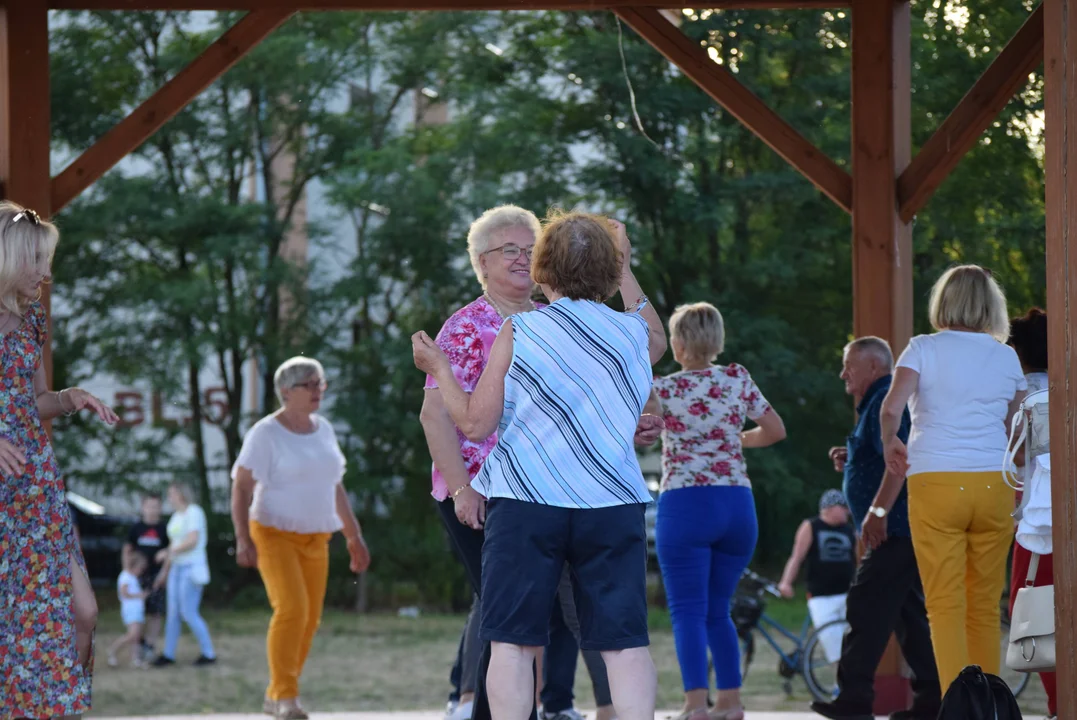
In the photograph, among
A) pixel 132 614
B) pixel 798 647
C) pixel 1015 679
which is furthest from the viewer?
pixel 132 614

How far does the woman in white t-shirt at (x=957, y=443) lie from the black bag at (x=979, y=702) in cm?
72

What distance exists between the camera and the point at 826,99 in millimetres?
17453

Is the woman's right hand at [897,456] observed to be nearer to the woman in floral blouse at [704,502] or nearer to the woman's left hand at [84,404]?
the woman in floral blouse at [704,502]

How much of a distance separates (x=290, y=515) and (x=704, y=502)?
1980 millimetres

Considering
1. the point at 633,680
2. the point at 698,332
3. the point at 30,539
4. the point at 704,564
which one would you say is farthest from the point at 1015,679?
the point at 30,539

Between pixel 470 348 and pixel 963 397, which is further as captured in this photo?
pixel 963 397

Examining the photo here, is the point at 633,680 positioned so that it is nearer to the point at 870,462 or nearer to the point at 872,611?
the point at 872,611

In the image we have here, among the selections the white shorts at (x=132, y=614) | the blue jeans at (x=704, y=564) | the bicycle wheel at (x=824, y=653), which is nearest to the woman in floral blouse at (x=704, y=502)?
the blue jeans at (x=704, y=564)

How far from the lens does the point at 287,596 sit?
679cm

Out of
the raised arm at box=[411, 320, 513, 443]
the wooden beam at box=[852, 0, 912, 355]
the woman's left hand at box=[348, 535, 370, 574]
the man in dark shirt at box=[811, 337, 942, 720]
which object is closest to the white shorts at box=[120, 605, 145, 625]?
the woman's left hand at box=[348, 535, 370, 574]

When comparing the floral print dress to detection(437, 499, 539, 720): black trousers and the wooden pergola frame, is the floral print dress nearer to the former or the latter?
detection(437, 499, 539, 720): black trousers

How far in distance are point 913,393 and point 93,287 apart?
634 inches

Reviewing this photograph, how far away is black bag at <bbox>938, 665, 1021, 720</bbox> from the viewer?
448 centimetres

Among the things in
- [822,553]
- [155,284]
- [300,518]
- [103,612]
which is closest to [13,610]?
[300,518]
